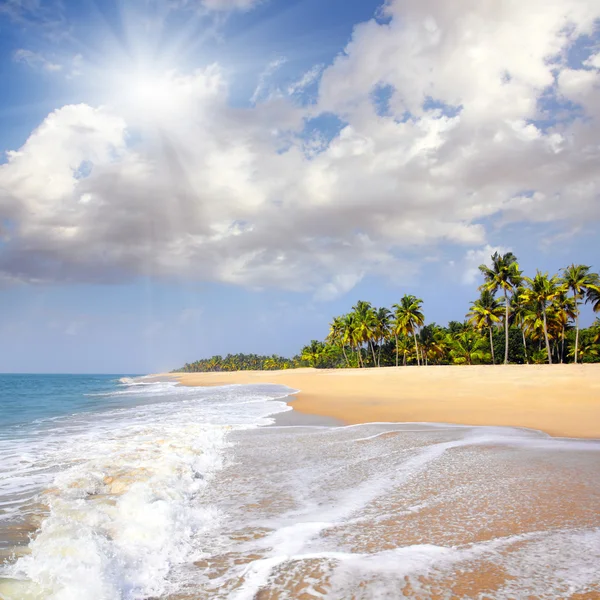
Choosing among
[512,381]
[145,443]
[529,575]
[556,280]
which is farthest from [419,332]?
[529,575]

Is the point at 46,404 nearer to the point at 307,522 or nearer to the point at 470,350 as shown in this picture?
the point at 307,522

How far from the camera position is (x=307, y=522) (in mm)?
4859

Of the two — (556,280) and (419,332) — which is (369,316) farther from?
(556,280)

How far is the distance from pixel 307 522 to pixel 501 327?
230 feet

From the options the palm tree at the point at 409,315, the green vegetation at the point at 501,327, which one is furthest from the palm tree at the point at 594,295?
the palm tree at the point at 409,315

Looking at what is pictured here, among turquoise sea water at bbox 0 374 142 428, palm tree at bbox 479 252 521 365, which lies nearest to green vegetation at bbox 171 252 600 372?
palm tree at bbox 479 252 521 365

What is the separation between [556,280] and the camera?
1970 inches

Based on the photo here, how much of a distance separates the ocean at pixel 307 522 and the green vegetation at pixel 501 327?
45847mm

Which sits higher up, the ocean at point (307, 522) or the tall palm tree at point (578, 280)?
the tall palm tree at point (578, 280)

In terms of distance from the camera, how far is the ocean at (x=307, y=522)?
3.41 m

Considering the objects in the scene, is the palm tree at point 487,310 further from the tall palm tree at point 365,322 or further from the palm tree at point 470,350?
the tall palm tree at point 365,322

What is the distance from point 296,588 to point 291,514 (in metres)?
1.86

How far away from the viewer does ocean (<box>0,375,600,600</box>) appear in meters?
3.41

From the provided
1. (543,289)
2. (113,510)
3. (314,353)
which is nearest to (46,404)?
(113,510)
